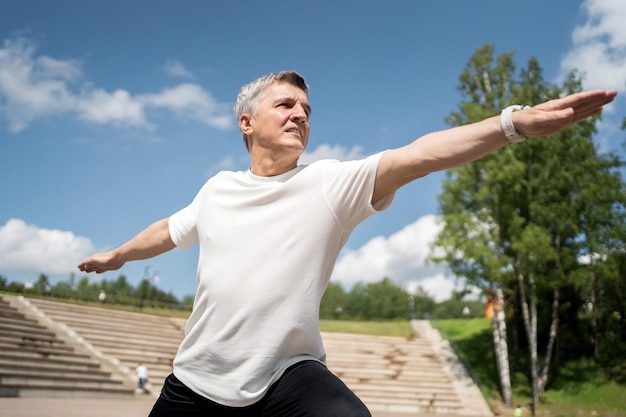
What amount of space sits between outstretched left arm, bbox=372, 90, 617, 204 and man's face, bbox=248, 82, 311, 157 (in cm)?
51

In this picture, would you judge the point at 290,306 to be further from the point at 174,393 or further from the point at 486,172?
the point at 486,172

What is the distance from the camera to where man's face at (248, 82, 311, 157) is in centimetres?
222

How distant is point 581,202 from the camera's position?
2114cm

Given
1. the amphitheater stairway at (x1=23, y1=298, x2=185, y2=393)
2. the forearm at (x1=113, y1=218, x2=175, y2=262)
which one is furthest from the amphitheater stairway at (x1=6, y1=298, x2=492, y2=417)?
the forearm at (x1=113, y1=218, x2=175, y2=262)

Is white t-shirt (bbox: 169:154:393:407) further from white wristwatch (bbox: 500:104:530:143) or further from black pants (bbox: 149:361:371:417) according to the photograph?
white wristwatch (bbox: 500:104:530:143)

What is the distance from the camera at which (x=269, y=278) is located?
1890mm

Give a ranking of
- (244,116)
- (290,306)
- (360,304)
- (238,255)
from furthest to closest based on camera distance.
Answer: (360,304) < (244,116) < (238,255) < (290,306)

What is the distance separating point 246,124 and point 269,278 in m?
0.87

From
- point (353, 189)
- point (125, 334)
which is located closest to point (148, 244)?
point (353, 189)

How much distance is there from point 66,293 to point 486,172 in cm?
2254

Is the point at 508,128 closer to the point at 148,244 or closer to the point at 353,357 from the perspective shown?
the point at 148,244

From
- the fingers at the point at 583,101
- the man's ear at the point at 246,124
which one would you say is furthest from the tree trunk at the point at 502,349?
the fingers at the point at 583,101

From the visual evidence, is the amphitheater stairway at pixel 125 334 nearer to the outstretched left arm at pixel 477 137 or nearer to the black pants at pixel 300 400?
the black pants at pixel 300 400

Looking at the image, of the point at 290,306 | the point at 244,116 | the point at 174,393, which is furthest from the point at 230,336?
the point at 244,116
